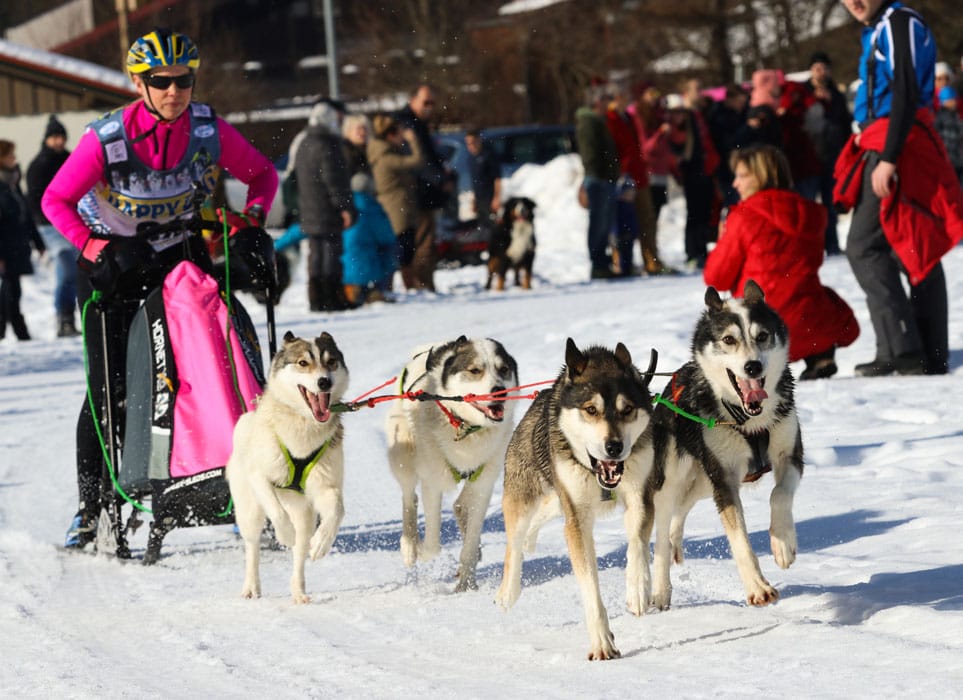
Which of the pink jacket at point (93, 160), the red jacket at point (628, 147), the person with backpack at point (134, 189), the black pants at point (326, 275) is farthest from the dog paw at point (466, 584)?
the red jacket at point (628, 147)

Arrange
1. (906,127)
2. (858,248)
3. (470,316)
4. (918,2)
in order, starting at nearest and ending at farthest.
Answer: (906,127) < (858,248) < (470,316) < (918,2)

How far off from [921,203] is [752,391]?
348 centimetres

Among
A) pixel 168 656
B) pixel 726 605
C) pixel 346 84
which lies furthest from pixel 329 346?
pixel 346 84

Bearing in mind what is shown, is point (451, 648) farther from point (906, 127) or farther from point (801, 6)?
point (801, 6)

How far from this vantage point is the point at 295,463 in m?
4.59

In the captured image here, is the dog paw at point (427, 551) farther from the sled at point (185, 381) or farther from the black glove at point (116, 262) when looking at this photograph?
the black glove at point (116, 262)

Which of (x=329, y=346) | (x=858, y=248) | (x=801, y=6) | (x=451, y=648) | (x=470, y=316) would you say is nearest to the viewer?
(x=451, y=648)

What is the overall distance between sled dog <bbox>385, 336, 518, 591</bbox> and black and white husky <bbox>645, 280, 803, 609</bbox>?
2.50 ft

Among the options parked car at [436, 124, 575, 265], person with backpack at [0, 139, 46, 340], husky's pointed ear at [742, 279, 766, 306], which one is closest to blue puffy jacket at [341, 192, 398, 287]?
Answer: parked car at [436, 124, 575, 265]

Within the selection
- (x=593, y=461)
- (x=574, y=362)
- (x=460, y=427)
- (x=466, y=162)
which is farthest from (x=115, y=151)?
(x=466, y=162)

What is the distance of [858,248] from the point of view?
24.4 feet

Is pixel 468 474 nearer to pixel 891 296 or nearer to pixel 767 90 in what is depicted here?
pixel 891 296

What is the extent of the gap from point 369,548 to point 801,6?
24808mm

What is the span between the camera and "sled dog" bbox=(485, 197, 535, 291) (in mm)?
13914
